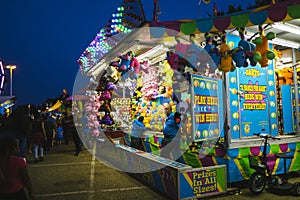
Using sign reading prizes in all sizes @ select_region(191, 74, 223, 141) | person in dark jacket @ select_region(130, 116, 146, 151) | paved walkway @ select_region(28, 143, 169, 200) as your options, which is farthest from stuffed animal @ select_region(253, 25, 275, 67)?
person in dark jacket @ select_region(130, 116, 146, 151)

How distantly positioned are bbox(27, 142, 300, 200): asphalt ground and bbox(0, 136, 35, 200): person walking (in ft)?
9.08

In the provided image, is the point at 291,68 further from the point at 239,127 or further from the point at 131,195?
Result: the point at 131,195

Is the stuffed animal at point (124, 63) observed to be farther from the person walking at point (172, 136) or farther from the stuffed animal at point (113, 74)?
the person walking at point (172, 136)

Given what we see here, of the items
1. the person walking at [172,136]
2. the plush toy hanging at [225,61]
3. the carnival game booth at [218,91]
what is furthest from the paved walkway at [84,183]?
the plush toy hanging at [225,61]

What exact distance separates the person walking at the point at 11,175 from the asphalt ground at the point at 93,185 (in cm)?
277

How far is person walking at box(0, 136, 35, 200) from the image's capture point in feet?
10.2

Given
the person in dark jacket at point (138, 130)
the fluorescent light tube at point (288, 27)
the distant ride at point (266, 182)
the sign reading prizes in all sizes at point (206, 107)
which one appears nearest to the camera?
the distant ride at point (266, 182)

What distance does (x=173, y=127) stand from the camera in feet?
23.2

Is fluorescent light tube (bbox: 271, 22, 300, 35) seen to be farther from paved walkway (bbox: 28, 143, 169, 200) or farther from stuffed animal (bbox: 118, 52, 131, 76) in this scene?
paved walkway (bbox: 28, 143, 169, 200)

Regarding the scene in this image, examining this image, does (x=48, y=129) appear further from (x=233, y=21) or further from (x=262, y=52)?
(x=233, y=21)

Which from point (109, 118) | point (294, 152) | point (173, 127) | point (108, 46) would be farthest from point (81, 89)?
point (294, 152)

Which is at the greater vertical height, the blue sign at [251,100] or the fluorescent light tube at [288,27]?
the fluorescent light tube at [288,27]

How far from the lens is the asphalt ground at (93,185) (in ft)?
18.9

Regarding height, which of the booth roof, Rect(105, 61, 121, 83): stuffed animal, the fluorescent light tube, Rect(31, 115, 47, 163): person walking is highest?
the fluorescent light tube
